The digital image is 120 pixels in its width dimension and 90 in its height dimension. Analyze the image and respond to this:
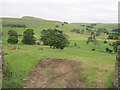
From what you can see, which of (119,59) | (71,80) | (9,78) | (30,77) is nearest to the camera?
(119,59)

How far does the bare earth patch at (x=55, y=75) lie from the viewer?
53.6 ft

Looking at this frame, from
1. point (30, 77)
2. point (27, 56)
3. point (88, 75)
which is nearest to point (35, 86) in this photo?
point (30, 77)

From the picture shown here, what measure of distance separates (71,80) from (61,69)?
4211 mm

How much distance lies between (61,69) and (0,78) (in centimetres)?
952

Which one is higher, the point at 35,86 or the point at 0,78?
the point at 0,78

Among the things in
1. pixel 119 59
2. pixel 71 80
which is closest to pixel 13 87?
pixel 71 80

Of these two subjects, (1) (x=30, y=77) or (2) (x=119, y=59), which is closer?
(2) (x=119, y=59)

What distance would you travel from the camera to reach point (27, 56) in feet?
80.1

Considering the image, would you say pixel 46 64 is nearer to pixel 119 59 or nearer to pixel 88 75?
pixel 88 75

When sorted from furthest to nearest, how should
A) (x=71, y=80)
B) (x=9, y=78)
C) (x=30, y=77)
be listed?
(x=30, y=77) → (x=71, y=80) → (x=9, y=78)

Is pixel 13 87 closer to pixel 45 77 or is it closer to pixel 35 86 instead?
pixel 35 86

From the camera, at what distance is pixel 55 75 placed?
1906 centimetres

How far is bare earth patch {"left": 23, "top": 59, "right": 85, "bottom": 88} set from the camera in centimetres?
1634

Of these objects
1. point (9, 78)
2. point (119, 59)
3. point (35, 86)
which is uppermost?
point (119, 59)
